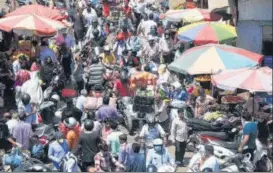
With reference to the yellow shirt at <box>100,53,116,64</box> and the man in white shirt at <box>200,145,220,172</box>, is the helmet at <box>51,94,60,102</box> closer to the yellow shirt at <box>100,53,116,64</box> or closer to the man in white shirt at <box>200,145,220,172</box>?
the yellow shirt at <box>100,53,116,64</box>

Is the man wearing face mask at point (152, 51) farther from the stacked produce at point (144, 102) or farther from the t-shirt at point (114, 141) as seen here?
the t-shirt at point (114, 141)

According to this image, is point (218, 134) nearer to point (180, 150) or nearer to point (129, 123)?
point (180, 150)

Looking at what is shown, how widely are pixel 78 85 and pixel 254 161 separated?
6.58 metres

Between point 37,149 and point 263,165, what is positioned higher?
point 263,165

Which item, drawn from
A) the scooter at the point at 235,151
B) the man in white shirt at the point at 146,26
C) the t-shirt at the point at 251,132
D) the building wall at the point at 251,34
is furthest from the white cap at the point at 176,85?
the man in white shirt at the point at 146,26

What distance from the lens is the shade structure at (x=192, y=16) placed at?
1664 cm

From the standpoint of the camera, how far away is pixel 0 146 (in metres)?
11.0

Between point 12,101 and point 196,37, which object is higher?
point 196,37

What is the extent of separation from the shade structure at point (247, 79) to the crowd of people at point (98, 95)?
1.02 feet

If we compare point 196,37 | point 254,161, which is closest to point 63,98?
point 196,37

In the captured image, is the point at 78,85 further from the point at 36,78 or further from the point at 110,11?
the point at 110,11

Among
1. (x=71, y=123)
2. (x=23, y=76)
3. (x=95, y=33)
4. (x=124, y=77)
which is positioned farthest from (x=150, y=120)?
(x=95, y=33)

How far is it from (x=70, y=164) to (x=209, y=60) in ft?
10.8

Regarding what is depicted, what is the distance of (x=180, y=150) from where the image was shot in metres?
11.7
